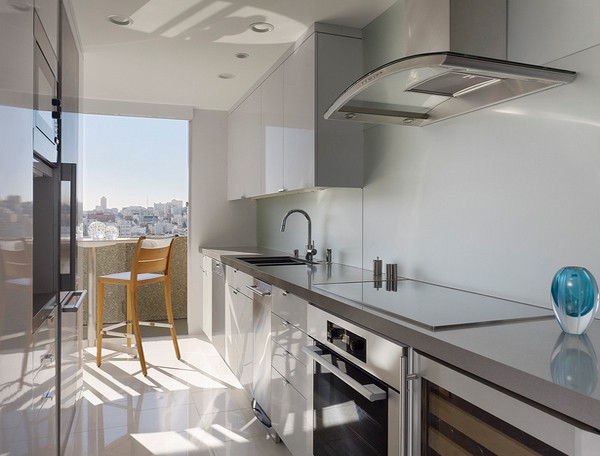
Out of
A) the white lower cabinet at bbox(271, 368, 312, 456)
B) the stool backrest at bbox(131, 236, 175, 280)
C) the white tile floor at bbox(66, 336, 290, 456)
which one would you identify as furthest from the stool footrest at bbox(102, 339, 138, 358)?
the white lower cabinet at bbox(271, 368, 312, 456)

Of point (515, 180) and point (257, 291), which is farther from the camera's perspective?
point (257, 291)

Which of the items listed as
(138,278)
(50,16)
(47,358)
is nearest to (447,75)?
(50,16)

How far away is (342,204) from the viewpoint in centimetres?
317

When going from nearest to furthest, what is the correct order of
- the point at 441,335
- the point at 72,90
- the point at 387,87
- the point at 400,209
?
the point at 441,335, the point at 387,87, the point at 400,209, the point at 72,90

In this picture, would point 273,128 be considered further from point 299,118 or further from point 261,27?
point 261,27

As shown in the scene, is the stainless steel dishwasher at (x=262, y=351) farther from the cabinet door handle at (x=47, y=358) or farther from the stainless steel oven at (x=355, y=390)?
the cabinet door handle at (x=47, y=358)

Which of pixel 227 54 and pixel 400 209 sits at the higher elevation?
pixel 227 54

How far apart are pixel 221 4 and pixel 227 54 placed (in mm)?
778

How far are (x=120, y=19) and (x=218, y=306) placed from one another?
2.36 metres

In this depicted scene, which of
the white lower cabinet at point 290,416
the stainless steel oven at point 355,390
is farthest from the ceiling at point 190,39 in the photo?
the white lower cabinet at point 290,416

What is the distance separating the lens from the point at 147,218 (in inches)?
211

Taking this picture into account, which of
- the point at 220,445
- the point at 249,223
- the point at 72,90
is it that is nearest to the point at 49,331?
the point at 220,445

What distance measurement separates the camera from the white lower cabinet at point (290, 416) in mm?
2152

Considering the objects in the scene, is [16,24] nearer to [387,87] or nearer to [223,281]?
[387,87]
